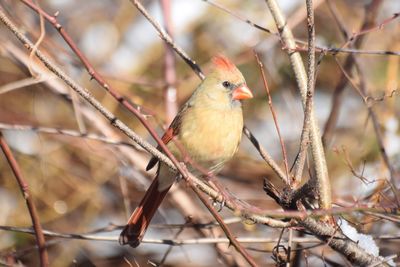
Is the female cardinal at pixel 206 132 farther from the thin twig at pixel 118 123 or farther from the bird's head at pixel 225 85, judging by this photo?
the thin twig at pixel 118 123

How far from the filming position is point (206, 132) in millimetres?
3281

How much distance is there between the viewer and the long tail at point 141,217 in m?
3.23

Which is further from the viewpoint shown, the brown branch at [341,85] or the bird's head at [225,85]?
the brown branch at [341,85]

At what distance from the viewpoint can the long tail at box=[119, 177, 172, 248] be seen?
3.23m

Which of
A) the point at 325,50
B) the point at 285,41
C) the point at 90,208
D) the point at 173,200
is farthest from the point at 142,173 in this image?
the point at 325,50

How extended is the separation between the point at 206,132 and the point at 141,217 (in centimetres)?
52

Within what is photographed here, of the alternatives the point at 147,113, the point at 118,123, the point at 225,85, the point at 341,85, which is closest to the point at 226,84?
the point at 225,85

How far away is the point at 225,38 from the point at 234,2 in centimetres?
35

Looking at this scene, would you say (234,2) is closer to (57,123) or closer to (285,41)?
(57,123)

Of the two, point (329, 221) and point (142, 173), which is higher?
point (142, 173)

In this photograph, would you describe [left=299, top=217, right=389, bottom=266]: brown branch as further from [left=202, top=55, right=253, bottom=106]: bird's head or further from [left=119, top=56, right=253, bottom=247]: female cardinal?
[left=202, top=55, right=253, bottom=106]: bird's head

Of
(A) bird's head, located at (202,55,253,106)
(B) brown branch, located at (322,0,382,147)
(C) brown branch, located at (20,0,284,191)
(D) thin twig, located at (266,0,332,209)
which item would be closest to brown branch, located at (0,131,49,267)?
(C) brown branch, located at (20,0,284,191)

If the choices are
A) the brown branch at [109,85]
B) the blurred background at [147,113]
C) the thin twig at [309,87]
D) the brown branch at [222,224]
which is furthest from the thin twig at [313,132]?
the blurred background at [147,113]

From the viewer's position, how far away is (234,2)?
513cm
